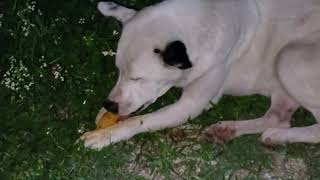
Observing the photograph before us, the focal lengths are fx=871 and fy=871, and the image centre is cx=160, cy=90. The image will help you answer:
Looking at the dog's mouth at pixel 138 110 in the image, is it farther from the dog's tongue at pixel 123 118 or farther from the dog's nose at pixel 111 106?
the dog's nose at pixel 111 106

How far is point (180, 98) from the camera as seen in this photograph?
199 inches

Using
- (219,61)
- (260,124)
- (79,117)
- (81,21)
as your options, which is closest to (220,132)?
(260,124)

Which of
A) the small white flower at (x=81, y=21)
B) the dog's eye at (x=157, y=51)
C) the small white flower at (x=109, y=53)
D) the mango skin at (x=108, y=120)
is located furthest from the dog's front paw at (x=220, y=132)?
the small white flower at (x=81, y=21)

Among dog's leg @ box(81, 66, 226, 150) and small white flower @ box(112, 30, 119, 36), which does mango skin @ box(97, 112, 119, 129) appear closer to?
dog's leg @ box(81, 66, 226, 150)

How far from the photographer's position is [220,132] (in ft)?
16.6

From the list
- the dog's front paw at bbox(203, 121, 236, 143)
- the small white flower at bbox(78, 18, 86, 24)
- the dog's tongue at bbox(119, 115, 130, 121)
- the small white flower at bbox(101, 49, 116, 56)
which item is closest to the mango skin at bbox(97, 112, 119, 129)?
the dog's tongue at bbox(119, 115, 130, 121)

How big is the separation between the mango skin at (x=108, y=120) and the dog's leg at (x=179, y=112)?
99mm

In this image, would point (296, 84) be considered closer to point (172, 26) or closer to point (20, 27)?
point (172, 26)

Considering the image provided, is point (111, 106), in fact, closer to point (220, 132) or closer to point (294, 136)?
point (220, 132)

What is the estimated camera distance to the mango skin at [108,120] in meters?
5.02

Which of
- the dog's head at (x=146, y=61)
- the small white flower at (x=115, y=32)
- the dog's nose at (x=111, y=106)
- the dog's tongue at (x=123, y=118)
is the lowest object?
the dog's tongue at (x=123, y=118)

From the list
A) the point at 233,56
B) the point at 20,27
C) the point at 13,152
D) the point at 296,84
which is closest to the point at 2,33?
the point at 20,27

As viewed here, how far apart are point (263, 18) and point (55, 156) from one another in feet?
4.82

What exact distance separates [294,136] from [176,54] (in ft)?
2.95
